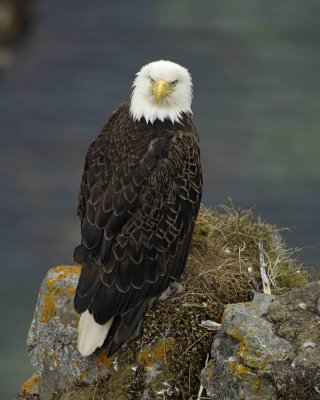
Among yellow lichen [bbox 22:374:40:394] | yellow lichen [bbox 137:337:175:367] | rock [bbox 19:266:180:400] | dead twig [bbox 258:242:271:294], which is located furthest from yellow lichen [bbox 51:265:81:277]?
dead twig [bbox 258:242:271:294]

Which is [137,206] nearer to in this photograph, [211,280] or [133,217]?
[133,217]

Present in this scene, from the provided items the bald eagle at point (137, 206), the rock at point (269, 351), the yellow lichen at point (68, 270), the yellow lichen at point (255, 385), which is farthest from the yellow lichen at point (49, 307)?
the yellow lichen at point (255, 385)

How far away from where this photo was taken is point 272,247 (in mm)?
12008

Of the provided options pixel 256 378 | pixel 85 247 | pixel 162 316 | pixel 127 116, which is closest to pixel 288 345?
pixel 256 378

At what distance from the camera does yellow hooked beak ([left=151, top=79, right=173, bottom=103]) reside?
1044 centimetres

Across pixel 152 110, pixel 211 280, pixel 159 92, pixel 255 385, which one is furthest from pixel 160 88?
pixel 255 385

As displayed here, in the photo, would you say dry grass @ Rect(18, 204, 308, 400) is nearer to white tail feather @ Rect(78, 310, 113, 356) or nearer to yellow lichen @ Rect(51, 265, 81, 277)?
white tail feather @ Rect(78, 310, 113, 356)

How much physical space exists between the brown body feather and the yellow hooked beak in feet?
1.01

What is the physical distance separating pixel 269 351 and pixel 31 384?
342 cm

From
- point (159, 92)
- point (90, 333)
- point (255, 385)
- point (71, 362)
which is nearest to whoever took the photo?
point (255, 385)

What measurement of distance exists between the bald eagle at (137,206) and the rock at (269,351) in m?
1.04

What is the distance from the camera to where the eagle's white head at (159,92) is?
34.5 ft

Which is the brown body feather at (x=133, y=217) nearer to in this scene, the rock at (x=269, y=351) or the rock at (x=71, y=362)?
the rock at (x=71, y=362)

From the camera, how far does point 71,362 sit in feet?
35.1
